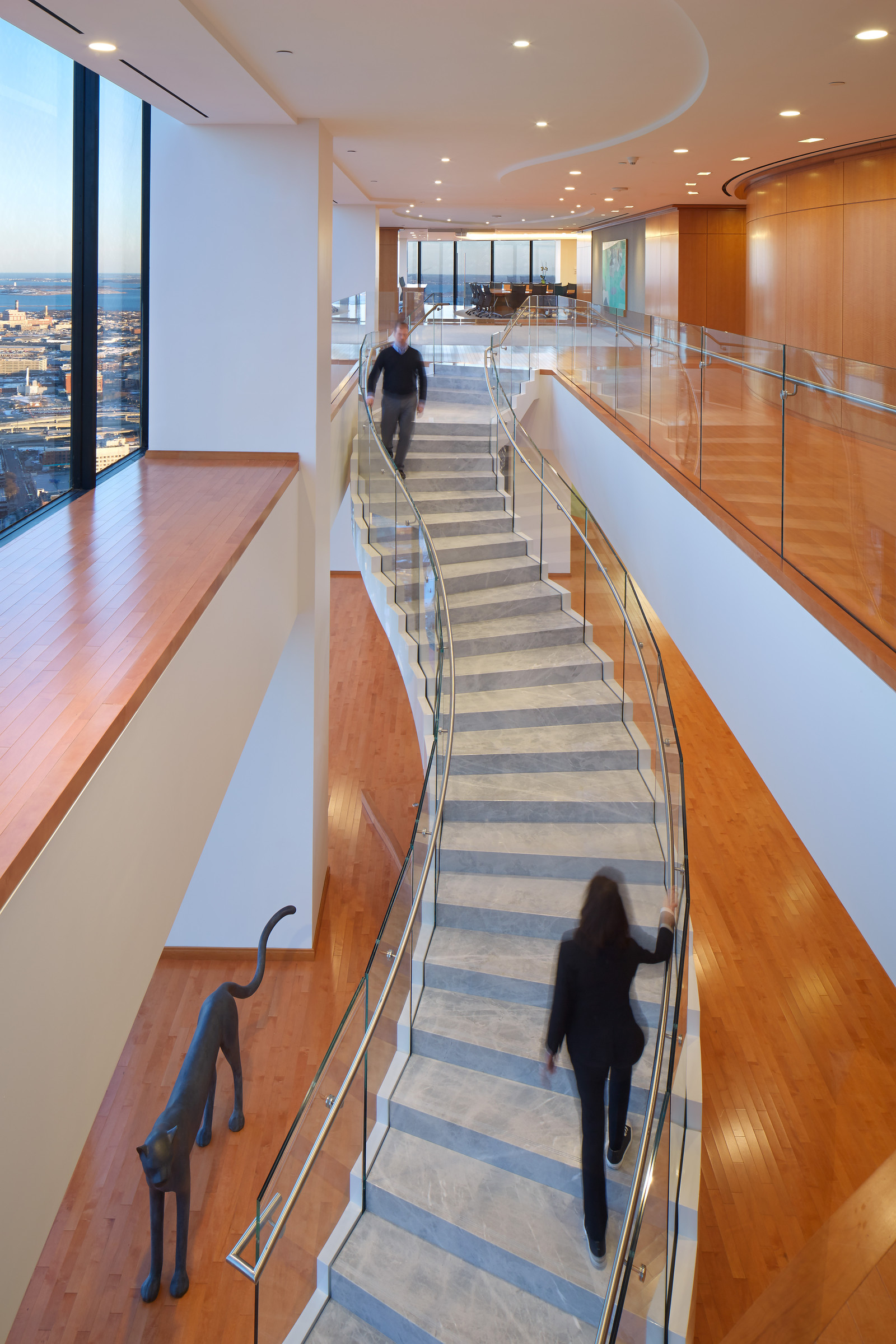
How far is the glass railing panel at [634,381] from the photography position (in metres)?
8.11

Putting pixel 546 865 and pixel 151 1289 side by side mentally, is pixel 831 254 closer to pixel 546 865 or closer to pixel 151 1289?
pixel 546 865

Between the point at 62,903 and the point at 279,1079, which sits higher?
the point at 62,903

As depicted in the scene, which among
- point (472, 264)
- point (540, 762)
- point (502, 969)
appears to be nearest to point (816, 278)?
point (540, 762)

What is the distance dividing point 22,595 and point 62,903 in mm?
2129

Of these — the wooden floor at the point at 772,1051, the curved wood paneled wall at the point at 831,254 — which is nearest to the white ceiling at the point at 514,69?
the curved wood paneled wall at the point at 831,254

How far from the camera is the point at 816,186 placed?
10.5 m

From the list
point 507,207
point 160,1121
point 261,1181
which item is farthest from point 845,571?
point 507,207

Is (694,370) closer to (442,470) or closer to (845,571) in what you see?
(845,571)

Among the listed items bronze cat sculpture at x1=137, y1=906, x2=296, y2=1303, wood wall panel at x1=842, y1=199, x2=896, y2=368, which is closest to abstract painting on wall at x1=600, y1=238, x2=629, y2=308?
wood wall panel at x1=842, y1=199, x2=896, y2=368

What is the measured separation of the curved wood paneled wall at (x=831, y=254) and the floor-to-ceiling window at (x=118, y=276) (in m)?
6.93

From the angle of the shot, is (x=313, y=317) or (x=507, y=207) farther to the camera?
(x=507, y=207)

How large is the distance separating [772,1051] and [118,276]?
7.08 metres

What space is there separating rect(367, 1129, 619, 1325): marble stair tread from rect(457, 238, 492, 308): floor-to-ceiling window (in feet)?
94.9

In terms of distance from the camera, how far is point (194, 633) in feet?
14.0
